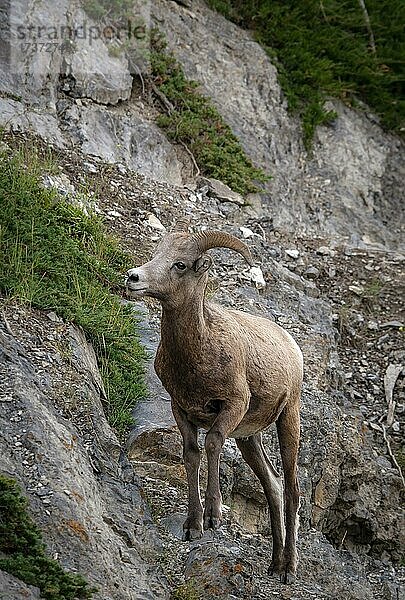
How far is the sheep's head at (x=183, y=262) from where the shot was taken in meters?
6.08

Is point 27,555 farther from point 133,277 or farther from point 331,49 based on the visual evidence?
point 331,49

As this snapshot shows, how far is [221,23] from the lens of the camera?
1611 centimetres

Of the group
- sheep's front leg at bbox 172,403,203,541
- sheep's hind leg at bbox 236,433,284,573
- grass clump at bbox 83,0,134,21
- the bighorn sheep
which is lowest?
sheep's hind leg at bbox 236,433,284,573

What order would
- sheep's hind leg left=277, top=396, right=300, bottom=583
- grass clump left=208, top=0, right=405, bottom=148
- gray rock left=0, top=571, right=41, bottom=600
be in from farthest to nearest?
grass clump left=208, top=0, right=405, bottom=148, sheep's hind leg left=277, top=396, right=300, bottom=583, gray rock left=0, top=571, right=41, bottom=600

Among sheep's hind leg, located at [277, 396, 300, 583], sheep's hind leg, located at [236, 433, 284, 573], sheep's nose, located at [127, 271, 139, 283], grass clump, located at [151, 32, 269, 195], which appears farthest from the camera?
grass clump, located at [151, 32, 269, 195]

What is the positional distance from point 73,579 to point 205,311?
2123mm

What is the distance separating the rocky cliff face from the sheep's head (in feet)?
3.72

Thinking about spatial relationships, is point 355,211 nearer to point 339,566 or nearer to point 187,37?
point 187,37

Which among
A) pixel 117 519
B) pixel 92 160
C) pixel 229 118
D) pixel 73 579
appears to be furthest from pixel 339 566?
pixel 229 118

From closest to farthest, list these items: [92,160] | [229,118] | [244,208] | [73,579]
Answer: [73,579], [92,160], [244,208], [229,118]

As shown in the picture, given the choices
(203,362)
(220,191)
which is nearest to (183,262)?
(203,362)

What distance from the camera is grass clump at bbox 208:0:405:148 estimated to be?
53.5 feet

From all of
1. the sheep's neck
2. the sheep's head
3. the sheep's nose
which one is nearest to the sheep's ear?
the sheep's head

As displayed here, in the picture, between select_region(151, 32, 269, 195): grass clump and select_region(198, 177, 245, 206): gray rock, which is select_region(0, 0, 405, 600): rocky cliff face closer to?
select_region(198, 177, 245, 206): gray rock
